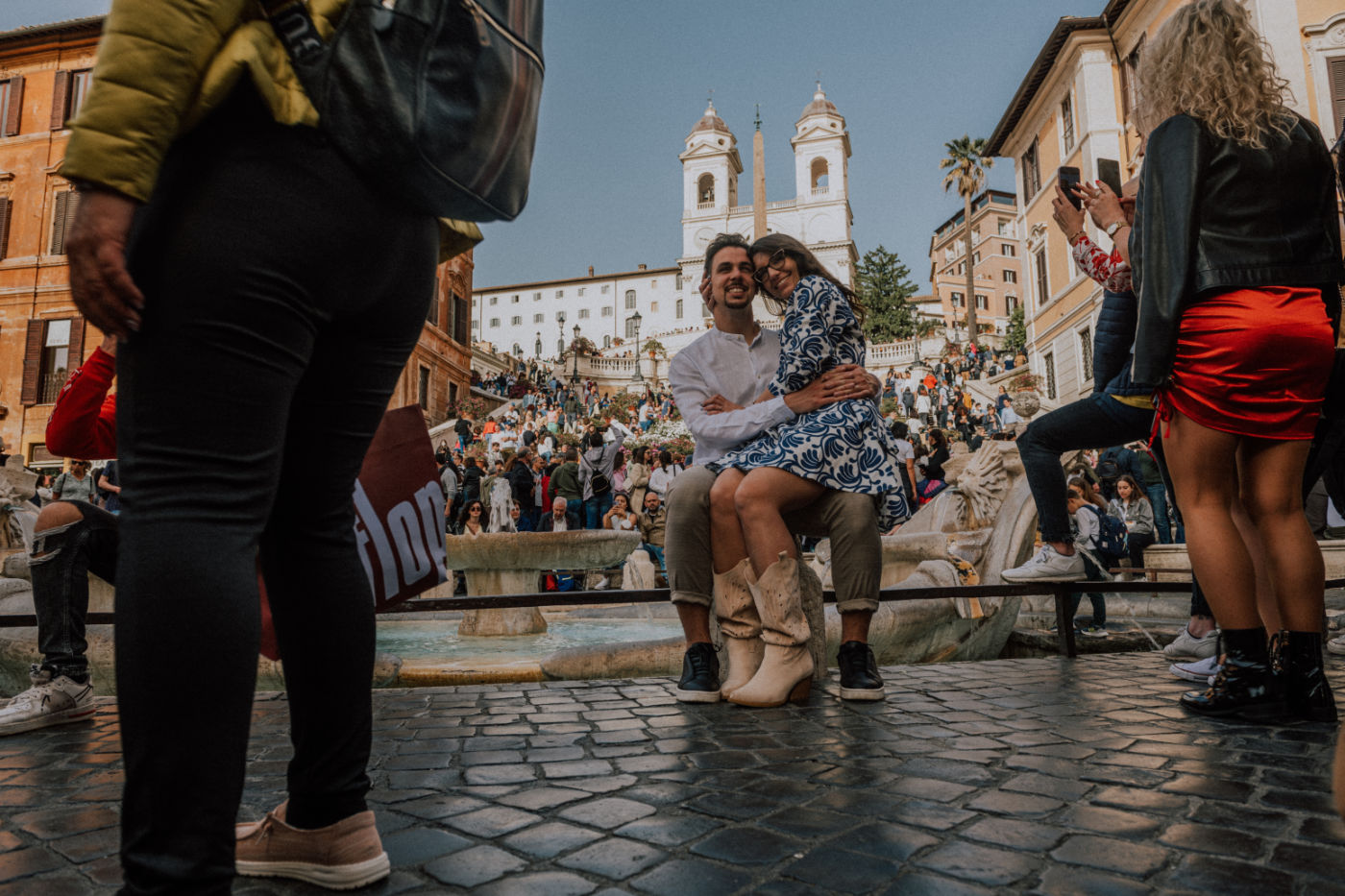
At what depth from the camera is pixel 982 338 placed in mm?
52969

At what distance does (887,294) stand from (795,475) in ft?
188

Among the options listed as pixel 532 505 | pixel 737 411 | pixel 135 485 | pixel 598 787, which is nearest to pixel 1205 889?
pixel 598 787

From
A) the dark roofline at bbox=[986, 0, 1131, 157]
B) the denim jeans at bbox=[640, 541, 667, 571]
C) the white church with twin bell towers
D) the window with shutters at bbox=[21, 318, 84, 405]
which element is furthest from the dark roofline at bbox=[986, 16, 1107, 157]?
the white church with twin bell towers

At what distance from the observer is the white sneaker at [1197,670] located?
3049mm

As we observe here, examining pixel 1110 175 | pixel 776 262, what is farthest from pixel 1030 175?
pixel 776 262

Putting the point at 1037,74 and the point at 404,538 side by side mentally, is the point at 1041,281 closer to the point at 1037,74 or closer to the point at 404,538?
the point at 1037,74

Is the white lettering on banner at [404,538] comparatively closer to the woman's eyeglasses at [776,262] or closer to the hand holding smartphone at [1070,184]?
the woman's eyeglasses at [776,262]

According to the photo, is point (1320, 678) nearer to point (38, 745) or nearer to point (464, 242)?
point (464, 242)

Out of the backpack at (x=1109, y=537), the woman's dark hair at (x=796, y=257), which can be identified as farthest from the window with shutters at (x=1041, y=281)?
the woman's dark hair at (x=796, y=257)

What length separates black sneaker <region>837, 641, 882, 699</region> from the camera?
9.29ft

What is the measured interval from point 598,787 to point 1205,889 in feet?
3.63

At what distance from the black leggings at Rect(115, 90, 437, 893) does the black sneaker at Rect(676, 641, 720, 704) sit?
171 centimetres

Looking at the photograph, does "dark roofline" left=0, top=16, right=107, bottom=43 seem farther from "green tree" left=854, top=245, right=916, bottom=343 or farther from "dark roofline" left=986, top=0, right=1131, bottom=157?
"green tree" left=854, top=245, right=916, bottom=343

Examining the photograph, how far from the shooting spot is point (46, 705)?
8.75 ft
